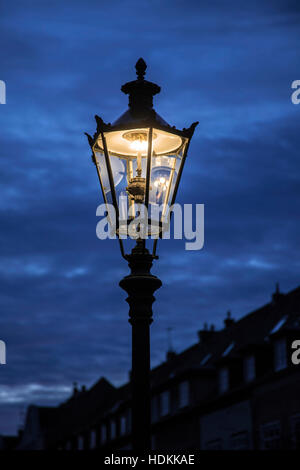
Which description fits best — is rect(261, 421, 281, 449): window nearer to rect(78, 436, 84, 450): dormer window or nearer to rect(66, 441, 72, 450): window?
rect(78, 436, 84, 450): dormer window

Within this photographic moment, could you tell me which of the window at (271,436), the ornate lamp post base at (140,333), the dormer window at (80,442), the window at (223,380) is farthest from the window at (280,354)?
the dormer window at (80,442)

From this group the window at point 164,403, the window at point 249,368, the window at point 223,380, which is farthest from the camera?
the window at point 164,403

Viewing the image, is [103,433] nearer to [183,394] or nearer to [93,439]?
[93,439]

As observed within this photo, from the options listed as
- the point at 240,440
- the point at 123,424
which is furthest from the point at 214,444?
the point at 123,424

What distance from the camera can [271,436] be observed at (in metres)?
33.9

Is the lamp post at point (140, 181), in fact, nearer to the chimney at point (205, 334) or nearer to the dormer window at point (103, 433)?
the chimney at point (205, 334)

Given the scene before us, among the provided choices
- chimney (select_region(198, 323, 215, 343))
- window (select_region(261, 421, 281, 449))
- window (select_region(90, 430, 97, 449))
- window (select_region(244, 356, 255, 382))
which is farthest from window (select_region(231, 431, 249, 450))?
window (select_region(90, 430, 97, 449))

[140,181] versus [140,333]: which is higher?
[140,181]

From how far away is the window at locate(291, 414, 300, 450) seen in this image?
105 feet

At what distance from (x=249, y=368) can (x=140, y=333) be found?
3142 centimetres

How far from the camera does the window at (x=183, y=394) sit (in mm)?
42562

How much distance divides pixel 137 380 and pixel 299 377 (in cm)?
2691
